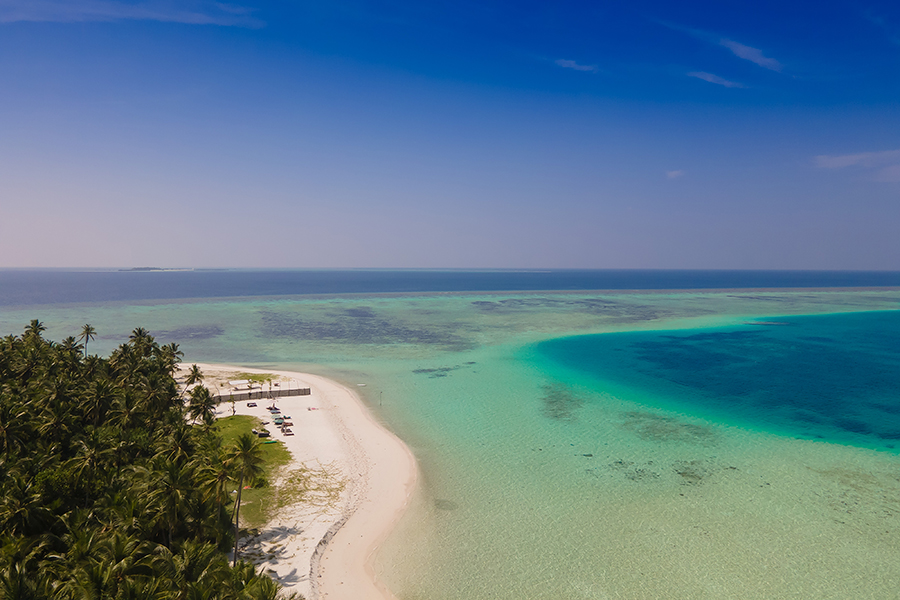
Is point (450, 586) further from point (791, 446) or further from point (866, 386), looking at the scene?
point (866, 386)

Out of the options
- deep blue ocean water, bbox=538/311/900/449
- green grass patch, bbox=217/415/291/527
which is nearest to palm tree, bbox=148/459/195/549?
green grass patch, bbox=217/415/291/527

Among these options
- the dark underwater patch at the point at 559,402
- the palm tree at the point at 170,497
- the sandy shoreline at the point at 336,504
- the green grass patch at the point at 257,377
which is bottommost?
the sandy shoreline at the point at 336,504

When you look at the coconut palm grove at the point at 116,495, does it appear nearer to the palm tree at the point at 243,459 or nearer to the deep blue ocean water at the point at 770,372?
the palm tree at the point at 243,459

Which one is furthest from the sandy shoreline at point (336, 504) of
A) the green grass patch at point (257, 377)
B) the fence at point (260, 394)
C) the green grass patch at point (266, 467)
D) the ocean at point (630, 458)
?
the green grass patch at point (257, 377)

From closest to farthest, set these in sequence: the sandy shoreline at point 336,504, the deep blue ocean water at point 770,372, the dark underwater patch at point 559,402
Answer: the sandy shoreline at point 336,504, the deep blue ocean water at point 770,372, the dark underwater patch at point 559,402

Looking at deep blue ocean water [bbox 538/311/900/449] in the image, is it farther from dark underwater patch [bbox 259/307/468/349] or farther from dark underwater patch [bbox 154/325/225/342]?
dark underwater patch [bbox 154/325/225/342]
